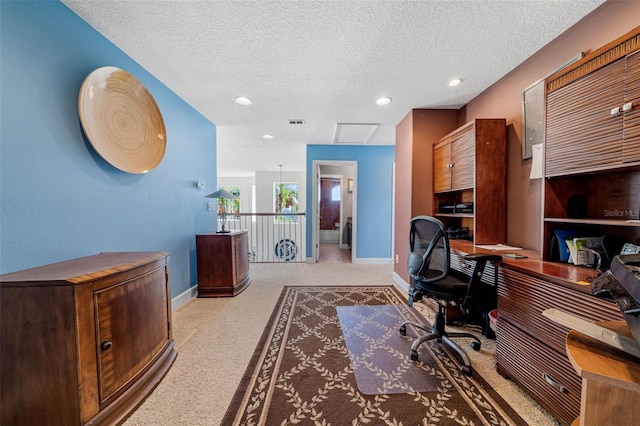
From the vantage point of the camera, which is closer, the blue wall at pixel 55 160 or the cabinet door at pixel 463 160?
the blue wall at pixel 55 160

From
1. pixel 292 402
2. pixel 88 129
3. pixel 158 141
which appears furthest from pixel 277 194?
pixel 292 402

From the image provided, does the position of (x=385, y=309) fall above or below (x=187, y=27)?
below

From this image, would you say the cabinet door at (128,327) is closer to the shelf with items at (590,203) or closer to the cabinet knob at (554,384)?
the cabinet knob at (554,384)

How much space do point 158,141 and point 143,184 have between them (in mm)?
437

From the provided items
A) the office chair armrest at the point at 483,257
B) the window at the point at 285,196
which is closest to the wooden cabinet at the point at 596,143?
the office chair armrest at the point at 483,257

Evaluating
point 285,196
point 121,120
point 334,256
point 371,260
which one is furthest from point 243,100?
point 285,196

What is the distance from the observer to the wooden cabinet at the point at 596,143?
107 centimetres

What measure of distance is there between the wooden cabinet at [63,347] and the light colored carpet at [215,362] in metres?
0.23

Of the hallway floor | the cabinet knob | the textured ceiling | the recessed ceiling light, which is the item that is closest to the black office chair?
the cabinet knob

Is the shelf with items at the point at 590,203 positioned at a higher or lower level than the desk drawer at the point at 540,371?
higher

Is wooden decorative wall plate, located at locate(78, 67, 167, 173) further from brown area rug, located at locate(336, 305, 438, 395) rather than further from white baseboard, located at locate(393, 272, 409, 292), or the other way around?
white baseboard, located at locate(393, 272, 409, 292)

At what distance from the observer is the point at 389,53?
1.82 metres

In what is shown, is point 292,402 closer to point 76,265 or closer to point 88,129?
point 76,265

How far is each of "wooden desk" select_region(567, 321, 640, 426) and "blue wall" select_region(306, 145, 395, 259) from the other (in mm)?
3819
